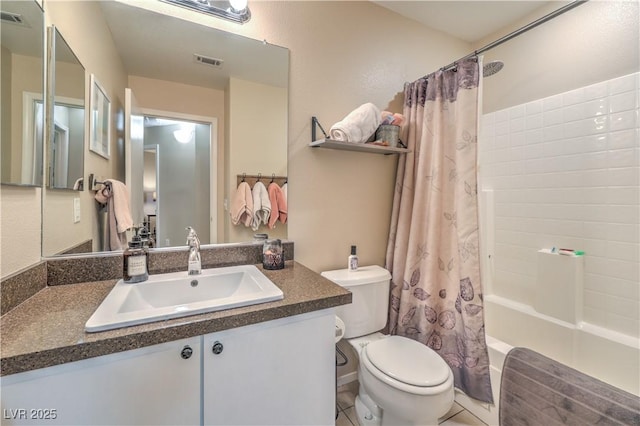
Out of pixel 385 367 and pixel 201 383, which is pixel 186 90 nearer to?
pixel 201 383

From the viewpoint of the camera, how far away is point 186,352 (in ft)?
2.44

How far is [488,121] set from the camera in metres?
2.29

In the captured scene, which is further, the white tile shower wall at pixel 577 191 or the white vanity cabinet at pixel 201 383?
the white tile shower wall at pixel 577 191

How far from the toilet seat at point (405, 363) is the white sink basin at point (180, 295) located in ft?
2.17

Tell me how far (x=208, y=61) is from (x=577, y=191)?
230 cm

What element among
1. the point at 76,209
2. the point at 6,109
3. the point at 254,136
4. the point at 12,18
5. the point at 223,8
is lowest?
the point at 76,209

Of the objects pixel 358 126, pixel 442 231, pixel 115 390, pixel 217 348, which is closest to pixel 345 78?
pixel 358 126

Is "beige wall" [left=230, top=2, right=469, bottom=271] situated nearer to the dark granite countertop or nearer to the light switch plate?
the dark granite countertop

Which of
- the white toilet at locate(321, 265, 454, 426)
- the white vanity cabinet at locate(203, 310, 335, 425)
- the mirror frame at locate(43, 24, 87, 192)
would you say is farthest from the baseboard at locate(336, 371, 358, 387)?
the mirror frame at locate(43, 24, 87, 192)

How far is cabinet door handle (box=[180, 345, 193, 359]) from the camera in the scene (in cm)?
74

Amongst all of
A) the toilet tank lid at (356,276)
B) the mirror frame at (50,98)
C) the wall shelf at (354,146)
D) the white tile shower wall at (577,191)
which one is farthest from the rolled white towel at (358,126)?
the mirror frame at (50,98)

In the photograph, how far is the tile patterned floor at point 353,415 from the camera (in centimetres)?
150

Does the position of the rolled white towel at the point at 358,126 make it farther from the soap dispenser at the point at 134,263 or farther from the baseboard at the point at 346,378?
the baseboard at the point at 346,378

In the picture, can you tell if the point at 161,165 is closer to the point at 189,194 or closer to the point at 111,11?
the point at 189,194
